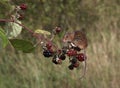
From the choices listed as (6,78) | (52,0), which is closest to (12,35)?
(6,78)

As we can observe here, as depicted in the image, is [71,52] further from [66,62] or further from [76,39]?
[66,62]

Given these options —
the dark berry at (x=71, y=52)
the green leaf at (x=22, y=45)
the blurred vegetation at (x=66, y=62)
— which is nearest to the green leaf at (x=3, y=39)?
the green leaf at (x=22, y=45)

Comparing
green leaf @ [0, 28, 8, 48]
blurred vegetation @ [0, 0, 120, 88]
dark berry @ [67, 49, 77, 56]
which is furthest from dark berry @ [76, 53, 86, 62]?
blurred vegetation @ [0, 0, 120, 88]

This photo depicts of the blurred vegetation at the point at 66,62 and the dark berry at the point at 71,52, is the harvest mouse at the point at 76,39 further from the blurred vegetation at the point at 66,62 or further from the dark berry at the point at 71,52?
the blurred vegetation at the point at 66,62

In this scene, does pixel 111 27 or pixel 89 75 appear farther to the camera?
pixel 111 27

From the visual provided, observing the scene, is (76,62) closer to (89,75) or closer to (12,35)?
(12,35)

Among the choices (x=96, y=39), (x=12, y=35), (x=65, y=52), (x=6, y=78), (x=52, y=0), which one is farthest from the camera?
(x=52, y=0)

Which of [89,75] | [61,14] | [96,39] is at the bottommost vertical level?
[89,75]
